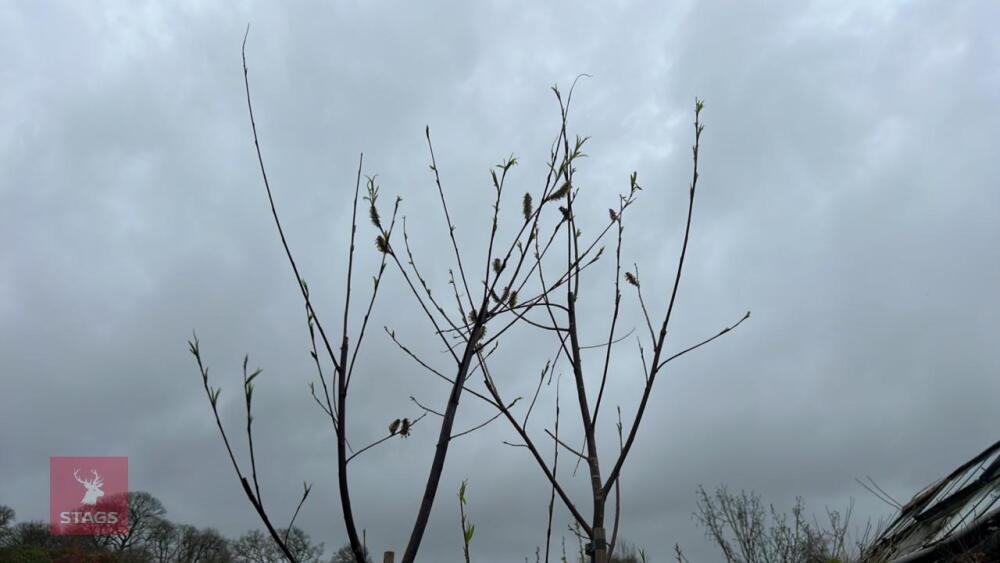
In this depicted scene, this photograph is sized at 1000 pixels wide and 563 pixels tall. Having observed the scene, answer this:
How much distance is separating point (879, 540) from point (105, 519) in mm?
48808

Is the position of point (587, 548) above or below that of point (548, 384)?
below

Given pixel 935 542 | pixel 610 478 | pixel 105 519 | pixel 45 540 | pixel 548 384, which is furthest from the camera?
pixel 45 540

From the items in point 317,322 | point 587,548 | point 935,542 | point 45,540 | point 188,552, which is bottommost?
point 935,542

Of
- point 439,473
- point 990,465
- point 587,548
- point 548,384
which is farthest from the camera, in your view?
point 990,465

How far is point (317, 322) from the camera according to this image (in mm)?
1659

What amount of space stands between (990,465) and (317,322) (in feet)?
27.9

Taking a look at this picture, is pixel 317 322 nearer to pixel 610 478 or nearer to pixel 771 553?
pixel 610 478

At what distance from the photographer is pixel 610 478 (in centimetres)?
245

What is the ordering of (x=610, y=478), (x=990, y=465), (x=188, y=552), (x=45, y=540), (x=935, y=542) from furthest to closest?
(x=45, y=540)
(x=188, y=552)
(x=990, y=465)
(x=935, y=542)
(x=610, y=478)

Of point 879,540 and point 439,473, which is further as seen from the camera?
point 879,540

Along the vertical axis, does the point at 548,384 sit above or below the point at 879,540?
above

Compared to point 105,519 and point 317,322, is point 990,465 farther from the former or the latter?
point 105,519

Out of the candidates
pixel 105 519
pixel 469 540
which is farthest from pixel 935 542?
pixel 105 519

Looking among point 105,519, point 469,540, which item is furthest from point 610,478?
point 105,519
